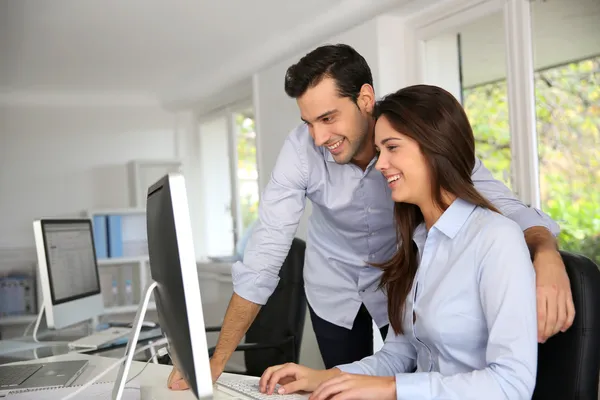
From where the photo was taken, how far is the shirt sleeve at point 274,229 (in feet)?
6.12

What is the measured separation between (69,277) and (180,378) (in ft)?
4.93

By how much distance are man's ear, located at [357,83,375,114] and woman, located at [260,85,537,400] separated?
362 mm

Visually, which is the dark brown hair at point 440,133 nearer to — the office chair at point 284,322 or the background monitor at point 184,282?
the background monitor at point 184,282

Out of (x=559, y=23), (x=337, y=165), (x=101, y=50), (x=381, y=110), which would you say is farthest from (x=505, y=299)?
(x=101, y=50)

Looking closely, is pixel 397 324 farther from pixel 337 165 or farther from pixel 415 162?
pixel 337 165

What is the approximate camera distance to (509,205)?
165cm

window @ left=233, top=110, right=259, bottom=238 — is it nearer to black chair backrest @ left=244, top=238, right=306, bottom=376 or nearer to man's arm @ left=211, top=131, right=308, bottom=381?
black chair backrest @ left=244, top=238, right=306, bottom=376

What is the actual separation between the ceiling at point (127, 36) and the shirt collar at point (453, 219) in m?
2.91

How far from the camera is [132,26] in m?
4.55

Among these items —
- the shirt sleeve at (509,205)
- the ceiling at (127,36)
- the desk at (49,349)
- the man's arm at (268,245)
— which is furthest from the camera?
the ceiling at (127,36)

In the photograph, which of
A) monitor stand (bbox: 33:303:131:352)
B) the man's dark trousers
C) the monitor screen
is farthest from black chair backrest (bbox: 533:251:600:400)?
the monitor screen

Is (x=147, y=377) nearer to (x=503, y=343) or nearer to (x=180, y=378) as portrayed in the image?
(x=180, y=378)

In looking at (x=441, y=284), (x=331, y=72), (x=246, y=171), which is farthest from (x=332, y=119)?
(x=246, y=171)

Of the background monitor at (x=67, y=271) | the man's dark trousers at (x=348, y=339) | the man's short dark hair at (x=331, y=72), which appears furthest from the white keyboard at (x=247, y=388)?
the background monitor at (x=67, y=271)
